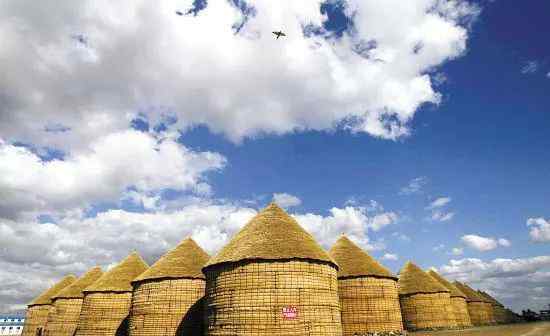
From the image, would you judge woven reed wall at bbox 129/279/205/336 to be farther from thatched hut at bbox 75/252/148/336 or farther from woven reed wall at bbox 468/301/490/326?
woven reed wall at bbox 468/301/490/326

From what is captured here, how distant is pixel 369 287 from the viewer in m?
36.1

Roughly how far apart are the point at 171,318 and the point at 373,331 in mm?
17688

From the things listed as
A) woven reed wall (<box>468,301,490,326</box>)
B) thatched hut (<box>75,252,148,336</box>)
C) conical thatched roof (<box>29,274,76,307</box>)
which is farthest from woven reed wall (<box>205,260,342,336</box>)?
woven reed wall (<box>468,301,490,326</box>)

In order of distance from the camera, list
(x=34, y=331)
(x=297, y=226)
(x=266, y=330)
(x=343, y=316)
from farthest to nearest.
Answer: (x=34, y=331), (x=343, y=316), (x=297, y=226), (x=266, y=330)

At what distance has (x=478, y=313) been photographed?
6425 centimetres

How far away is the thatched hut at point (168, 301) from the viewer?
3197cm

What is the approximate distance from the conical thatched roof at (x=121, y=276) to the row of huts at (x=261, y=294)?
0.11 meters

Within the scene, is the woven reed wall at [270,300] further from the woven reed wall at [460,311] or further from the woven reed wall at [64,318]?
the woven reed wall at [460,311]

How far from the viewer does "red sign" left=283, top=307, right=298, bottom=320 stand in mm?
23531

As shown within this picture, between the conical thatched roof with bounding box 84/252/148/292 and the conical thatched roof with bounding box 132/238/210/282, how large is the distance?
8406 millimetres

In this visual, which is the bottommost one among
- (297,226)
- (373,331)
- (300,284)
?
(373,331)

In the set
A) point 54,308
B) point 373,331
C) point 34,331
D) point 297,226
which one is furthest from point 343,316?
point 34,331

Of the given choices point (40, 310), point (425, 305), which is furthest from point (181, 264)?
point (40, 310)

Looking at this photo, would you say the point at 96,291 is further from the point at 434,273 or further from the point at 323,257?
the point at 434,273
